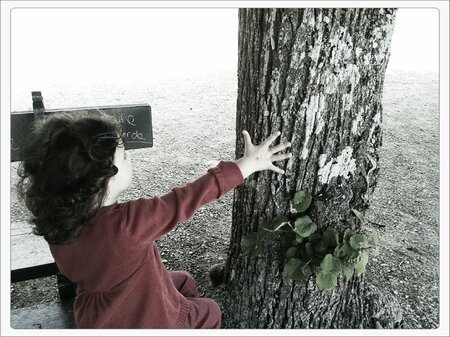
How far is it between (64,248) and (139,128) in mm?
722

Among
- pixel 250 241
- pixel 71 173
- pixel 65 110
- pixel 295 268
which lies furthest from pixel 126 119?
pixel 295 268

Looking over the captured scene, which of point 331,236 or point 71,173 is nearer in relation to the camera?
point 71,173

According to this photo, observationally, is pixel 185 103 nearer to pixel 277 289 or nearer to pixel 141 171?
pixel 141 171

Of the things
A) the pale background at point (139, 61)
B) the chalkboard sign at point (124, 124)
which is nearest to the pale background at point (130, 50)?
the pale background at point (139, 61)

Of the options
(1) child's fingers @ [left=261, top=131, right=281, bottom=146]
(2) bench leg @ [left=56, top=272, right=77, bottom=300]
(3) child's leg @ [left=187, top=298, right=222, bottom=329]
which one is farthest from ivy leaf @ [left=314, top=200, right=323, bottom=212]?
(2) bench leg @ [left=56, top=272, right=77, bottom=300]

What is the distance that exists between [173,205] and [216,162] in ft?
7.88

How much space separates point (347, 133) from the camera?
181cm

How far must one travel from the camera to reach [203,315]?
2.09 meters

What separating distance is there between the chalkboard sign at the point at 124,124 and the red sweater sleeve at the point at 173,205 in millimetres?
538

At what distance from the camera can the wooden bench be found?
2021 millimetres

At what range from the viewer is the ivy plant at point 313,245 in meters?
1.87

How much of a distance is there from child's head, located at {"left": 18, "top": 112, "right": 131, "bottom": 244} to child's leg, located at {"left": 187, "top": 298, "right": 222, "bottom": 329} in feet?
2.32

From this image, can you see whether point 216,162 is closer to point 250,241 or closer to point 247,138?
point 250,241

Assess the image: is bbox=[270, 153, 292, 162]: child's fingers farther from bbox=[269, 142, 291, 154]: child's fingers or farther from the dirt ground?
the dirt ground
